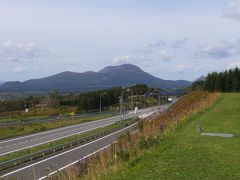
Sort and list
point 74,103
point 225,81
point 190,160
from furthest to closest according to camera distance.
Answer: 1. point 74,103
2. point 225,81
3. point 190,160

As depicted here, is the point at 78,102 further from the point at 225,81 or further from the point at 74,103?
the point at 225,81

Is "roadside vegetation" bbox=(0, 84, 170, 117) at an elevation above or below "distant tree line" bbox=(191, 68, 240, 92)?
below

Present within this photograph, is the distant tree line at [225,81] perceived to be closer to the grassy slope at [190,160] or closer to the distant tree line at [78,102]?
the distant tree line at [78,102]

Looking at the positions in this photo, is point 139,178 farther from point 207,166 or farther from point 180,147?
point 180,147

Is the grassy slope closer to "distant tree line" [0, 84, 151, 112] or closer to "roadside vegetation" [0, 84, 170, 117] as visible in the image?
"roadside vegetation" [0, 84, 170, 117]

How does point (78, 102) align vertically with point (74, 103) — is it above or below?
above

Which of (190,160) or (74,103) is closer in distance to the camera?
(190,160)

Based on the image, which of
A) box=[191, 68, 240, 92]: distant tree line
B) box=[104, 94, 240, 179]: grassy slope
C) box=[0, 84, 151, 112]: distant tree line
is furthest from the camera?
box=[0, 84, 151, 112]: distant tree line

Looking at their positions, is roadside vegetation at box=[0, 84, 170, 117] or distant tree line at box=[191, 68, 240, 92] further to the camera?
roadside vegetation at box=[0, 84, 170, 117]

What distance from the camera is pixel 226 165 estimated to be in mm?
12664

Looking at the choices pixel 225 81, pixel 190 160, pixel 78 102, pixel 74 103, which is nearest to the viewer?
pixel 190 160

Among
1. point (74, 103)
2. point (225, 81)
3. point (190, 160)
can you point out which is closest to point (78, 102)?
point (74, 103)

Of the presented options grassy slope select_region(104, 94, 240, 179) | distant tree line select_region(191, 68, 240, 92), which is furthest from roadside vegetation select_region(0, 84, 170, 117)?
grassy slope select_region(104, 94, 240, 179)

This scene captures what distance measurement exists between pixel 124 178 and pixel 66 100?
151800 mm
